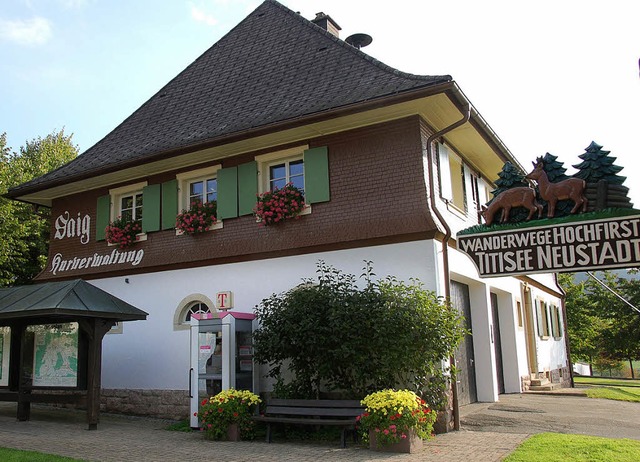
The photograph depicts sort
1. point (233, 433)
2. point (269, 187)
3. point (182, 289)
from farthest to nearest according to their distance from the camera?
point (182, 289)
point (269, 187)
point (233, 433)

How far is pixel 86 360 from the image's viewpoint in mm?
12734

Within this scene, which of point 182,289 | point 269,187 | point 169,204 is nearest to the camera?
point 269,187

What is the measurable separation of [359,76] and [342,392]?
633cm

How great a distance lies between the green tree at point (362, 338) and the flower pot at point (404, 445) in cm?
127

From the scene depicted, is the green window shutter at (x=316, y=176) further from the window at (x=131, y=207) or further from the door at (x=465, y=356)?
the window at (x=131, y=207)

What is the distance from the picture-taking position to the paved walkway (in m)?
8.85

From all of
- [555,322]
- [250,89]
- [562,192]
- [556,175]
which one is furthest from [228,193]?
[555,322]

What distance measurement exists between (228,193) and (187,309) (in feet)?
9.21

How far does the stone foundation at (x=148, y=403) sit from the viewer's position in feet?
44.9

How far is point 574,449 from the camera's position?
8.47 metres

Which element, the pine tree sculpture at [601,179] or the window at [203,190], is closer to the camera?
the pine tree sculpture at [601,179]

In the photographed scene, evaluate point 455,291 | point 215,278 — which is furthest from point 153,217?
point 455,291

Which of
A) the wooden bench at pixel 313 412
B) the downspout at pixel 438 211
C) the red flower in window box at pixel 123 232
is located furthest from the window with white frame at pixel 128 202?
the downspout at pixel 438 211

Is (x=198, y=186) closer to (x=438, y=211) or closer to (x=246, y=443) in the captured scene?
(x=438, y=211)
